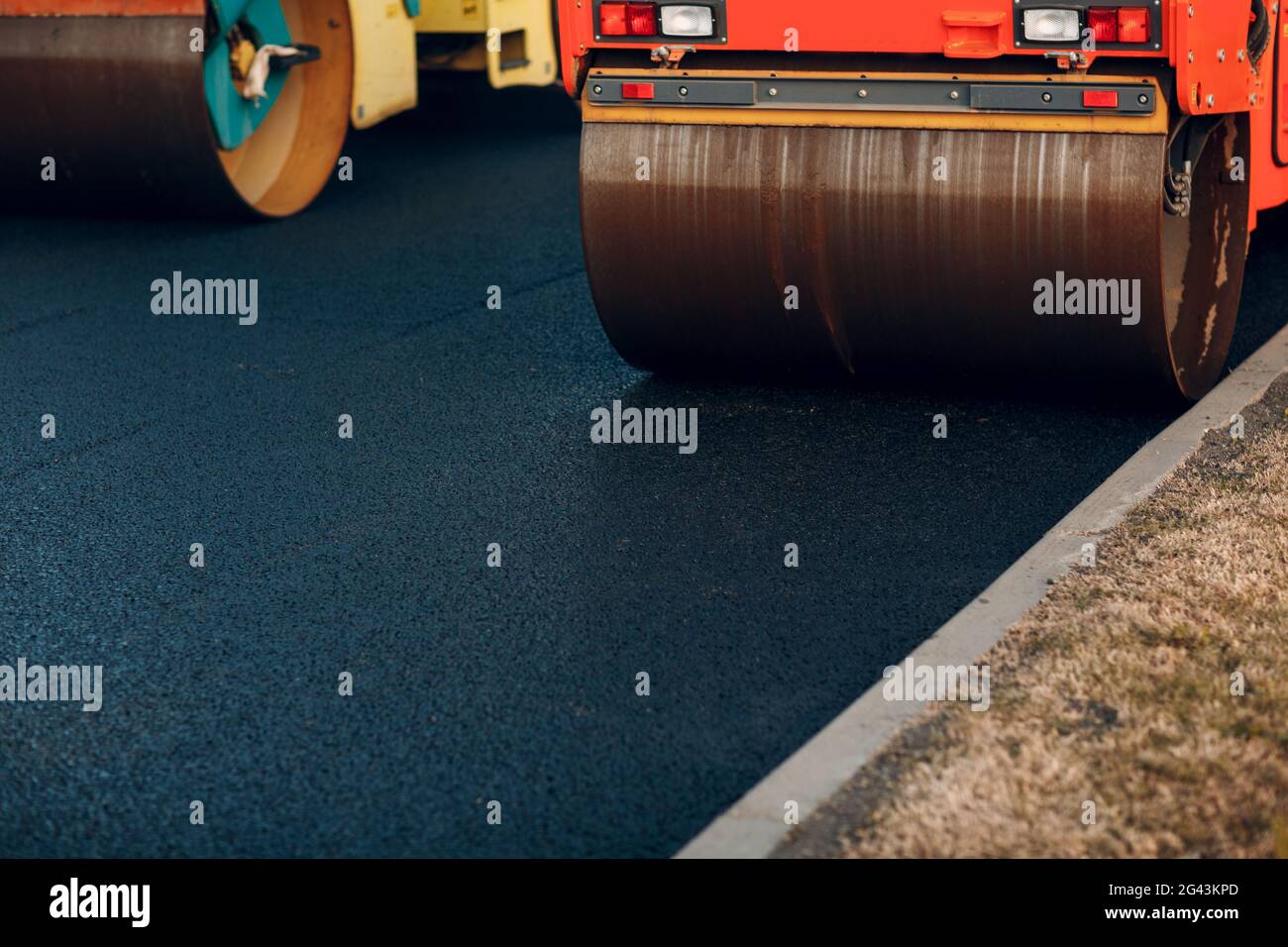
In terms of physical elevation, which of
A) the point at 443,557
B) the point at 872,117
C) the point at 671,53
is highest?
the point at 671,53

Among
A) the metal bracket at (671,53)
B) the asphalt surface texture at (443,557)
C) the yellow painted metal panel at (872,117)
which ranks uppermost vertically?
the metal bracket at (671,53)

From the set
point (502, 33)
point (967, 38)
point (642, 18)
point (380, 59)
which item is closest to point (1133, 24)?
point (967, 38)

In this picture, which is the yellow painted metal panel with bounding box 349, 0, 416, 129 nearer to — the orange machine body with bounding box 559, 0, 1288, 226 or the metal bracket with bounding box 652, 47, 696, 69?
the orange machine body with bounding box 559, 0, 1288, 226

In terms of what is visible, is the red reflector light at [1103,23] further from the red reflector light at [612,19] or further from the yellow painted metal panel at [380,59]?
the yellow painted metal panel at [380,59]

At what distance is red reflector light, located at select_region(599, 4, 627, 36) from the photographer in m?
5.29

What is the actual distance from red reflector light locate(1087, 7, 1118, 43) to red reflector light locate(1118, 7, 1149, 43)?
2 cm

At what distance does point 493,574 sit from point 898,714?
4.29 feet

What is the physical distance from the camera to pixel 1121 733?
338 cm

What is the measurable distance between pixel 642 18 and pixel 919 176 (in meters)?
0.95

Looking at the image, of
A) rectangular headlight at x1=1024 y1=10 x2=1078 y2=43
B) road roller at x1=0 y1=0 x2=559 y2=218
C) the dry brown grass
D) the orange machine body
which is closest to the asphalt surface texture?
the dry brown grass

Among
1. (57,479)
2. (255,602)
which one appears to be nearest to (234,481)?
(57,479)

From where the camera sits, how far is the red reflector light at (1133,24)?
15.3 ft

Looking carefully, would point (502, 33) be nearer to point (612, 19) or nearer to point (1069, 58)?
point (612, 19)

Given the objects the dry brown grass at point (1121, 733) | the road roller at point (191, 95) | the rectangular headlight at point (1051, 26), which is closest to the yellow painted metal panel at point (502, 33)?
the road roller at point (191, 95)
